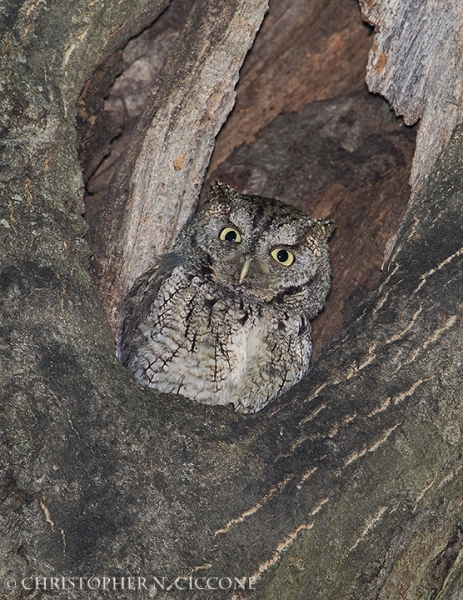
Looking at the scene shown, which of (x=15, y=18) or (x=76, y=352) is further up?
(x=15, y=18)

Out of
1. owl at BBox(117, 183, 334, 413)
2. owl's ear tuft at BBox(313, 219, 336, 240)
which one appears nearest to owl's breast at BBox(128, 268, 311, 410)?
owl at BBox(117, 183, 334, 413)

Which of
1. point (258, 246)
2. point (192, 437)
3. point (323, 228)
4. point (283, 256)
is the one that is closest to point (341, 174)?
point (323, 228)

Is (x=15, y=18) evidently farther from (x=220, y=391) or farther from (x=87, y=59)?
(x=220, y=391)

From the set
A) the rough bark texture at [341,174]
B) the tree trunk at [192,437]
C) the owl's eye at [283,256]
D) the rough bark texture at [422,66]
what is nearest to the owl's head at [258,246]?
the owl's eye at [283,256]

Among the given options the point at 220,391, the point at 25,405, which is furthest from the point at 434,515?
the point at 25,405

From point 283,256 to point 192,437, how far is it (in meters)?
1.38

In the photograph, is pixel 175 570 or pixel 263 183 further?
pixel 263 183

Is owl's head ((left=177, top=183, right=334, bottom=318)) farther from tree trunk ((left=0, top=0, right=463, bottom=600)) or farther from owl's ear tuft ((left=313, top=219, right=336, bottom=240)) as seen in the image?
tree trunk ((left=0, top=0, right=463, bottom=600))

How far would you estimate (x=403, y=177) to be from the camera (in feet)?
12.6

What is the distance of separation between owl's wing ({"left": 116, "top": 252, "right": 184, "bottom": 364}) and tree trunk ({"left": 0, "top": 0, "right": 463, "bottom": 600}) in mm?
732

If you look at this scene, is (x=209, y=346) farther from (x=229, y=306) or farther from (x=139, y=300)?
(x=139, y=300)

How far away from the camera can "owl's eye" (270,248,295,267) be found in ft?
11.4

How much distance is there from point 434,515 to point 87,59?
213cm

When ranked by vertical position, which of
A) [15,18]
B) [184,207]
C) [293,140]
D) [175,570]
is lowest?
[175,570]
